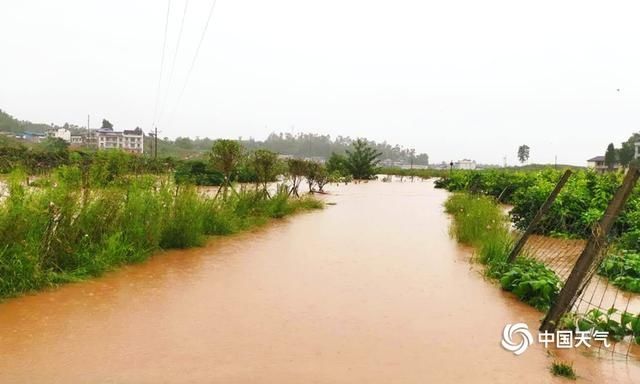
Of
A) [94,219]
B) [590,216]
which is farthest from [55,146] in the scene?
[590,216]

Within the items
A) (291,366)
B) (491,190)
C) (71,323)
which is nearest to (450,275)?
(291,366)

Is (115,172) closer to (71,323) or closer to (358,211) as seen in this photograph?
(71,323)

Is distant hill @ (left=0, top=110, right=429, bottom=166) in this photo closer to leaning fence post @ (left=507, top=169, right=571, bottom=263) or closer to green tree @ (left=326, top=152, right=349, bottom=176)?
green tree @ (left=326, top=152, right=349, bottom=176)

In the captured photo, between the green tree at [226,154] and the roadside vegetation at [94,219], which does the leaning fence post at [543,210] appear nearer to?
the roadside vegetation at [94,219]

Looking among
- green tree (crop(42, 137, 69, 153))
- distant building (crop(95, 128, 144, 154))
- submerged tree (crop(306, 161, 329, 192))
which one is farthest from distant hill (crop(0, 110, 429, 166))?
submerged tree (crop(306, 161, 329, 192))

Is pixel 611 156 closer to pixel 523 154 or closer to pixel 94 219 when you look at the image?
pixel 523 154

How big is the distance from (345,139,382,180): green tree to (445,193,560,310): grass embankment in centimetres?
2346

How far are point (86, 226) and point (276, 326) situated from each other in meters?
2.83

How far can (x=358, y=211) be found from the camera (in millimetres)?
12344

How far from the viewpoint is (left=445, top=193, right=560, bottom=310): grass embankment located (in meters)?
4.47

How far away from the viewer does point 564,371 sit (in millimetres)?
3025

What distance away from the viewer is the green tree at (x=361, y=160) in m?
31.7

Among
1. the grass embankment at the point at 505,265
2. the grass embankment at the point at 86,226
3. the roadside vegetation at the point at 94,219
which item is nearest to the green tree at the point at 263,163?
the roadside vegetation at the point at 94,219

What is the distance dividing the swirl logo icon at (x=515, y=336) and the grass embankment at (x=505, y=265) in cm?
67
